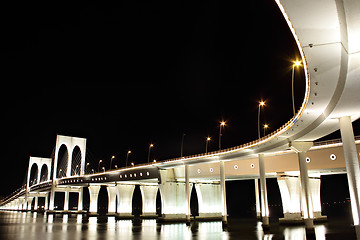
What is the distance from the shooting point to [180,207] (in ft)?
197

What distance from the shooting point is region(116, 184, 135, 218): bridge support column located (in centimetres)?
7481

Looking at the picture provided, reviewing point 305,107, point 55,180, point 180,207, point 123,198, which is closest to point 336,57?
point 305,107

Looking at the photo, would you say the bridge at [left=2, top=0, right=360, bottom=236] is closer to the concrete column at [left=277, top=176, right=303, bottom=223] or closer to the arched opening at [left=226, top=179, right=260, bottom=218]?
the concrete column at [left=277, top=176, right=303, bottom=223]

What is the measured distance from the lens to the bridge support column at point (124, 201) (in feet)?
245

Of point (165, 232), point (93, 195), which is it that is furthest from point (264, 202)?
point (93, 195)

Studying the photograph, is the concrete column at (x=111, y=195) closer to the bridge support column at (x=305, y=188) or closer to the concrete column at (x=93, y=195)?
the concrete column at (x=93, y=195)

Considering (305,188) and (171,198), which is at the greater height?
(305,188)

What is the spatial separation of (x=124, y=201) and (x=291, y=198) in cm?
4197

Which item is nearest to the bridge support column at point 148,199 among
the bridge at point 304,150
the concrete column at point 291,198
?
the bridge at point 304,150

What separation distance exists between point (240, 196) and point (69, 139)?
68.3 m

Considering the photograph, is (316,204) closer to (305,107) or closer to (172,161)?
(172,161)

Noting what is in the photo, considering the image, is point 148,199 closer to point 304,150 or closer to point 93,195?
point 93,195

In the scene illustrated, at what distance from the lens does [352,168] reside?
72.9 ft

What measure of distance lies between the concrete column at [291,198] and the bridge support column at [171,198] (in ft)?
58.1
